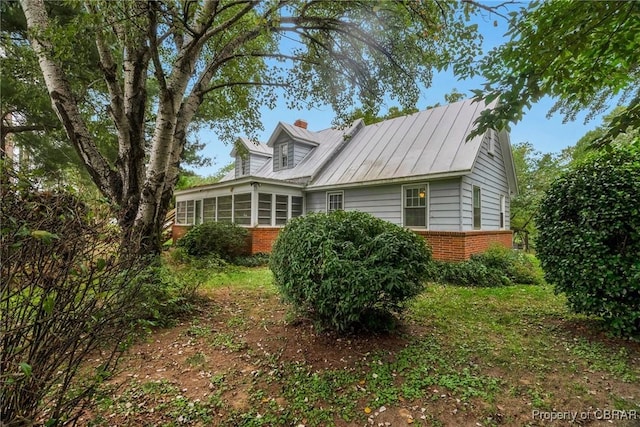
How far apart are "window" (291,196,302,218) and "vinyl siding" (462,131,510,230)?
6.44 meters

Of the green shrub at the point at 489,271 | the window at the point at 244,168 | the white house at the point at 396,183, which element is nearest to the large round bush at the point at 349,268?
the green shrub at the point at 489,271

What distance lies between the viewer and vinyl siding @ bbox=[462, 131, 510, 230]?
8.65 metres

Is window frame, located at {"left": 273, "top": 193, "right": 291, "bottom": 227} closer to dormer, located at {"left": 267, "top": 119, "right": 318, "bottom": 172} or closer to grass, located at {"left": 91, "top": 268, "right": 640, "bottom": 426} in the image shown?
dormer, located at {"left": 267, "top": 119, "right": 318, "bottom": 172}

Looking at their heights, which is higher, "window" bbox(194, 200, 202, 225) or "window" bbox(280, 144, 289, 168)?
"window" bbox(280, 144, 289, 168)

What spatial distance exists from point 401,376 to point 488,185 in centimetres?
927

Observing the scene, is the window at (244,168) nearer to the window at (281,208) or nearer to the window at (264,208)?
the window at (281,208)

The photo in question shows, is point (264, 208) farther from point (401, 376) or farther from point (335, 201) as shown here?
point (401, 376)

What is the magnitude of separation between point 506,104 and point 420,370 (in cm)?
272

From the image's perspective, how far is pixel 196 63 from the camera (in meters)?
5.60

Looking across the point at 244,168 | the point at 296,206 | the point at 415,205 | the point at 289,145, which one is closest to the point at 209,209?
the point at 244,168

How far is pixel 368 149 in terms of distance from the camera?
1190 centimetres

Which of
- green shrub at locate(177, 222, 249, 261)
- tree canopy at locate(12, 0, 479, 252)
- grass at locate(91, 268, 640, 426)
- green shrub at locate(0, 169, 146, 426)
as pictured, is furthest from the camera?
green shrub at locate(177, 222, 249, 261)

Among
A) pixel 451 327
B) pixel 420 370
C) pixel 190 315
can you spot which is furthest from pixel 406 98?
pixel 190 315

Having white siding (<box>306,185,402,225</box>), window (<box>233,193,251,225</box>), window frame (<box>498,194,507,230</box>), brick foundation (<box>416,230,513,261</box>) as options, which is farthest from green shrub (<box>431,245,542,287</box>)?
window (<box>233,193,251,225</box>)
